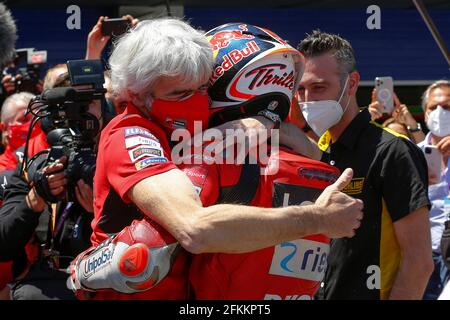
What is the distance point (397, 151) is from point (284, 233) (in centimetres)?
132

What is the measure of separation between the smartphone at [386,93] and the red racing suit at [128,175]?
4.21 metres

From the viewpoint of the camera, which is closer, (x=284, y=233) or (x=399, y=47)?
(x=284, y=233)

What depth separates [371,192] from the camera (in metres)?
3.41

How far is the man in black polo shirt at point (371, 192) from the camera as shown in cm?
331

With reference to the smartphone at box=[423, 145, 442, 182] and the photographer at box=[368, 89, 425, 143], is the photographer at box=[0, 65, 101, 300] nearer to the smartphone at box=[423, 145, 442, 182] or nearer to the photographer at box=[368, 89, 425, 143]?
the smartphone at box=[423, 145, 442, 182]

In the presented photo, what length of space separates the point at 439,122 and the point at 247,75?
367 cm

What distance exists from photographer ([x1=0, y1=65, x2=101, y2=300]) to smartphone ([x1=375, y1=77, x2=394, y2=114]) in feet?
10.1

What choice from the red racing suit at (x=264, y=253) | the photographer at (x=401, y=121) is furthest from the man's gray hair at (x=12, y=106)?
the red racing suit at (x=264, y=253)

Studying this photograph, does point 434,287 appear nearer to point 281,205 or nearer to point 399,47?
point 281,205

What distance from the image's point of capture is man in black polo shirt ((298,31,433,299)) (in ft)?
10.9

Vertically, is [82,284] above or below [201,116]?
below

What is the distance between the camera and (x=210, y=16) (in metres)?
8.93

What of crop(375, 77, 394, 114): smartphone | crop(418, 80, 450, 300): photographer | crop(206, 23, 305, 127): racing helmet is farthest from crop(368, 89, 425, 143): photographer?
crop(206, 23, 305, 127): racing helmet
